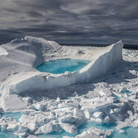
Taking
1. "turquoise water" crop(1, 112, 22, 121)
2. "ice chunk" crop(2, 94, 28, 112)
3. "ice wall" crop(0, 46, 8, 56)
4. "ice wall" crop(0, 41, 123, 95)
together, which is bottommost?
"turquoise water" crop(1, 112, 22, 121)

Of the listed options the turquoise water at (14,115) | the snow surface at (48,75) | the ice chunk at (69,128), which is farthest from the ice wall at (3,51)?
the ice chunk at (69,128)

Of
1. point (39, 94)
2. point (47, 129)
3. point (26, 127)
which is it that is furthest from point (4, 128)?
point (39, 94)

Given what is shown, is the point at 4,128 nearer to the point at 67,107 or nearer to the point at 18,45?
the point at 67,107

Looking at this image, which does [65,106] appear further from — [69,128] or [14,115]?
[14,115]

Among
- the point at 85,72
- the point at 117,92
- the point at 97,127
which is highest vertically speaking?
the point at 85,72

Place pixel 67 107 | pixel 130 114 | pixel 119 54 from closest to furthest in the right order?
pixel 130 114
pixel 67 107
pixel 119 54

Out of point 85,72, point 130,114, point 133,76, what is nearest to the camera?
point 130,114

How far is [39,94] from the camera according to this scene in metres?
5.91

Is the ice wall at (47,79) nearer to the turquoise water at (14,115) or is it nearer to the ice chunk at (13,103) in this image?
the ice chunk at (13,103)

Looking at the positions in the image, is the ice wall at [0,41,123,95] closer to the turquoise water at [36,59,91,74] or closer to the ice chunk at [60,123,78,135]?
the turquoise water at [36,59,91,74]

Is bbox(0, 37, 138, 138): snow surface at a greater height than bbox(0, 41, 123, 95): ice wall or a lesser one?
lesser

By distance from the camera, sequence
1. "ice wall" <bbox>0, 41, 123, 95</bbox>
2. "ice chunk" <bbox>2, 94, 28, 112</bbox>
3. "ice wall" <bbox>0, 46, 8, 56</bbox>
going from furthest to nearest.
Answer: "ice wall" <bbox>0, 46, 8, 56</bbox>, "ice wall" <bbox>0, 41, 123, 95</bbox>, "ice chunk" <bbox>2, 94, 28, 112</bbox>

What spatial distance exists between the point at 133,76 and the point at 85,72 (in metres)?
3.15

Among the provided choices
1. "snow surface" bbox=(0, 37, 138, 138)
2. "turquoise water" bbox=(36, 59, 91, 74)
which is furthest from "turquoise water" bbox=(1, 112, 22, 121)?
"turquoise water" bbox=(36, 59, 91, 74)
